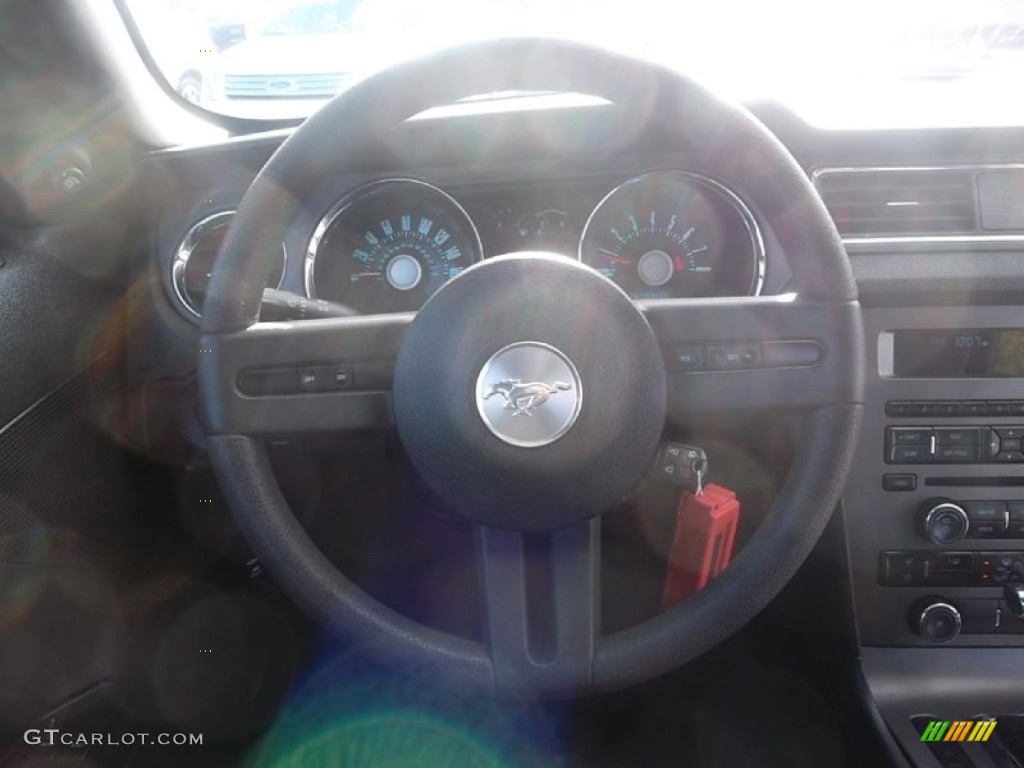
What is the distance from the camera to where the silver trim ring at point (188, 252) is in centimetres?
184

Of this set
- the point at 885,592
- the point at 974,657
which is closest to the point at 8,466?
the point at 885,592

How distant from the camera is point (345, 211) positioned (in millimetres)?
1735

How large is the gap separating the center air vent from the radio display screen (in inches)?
7.2

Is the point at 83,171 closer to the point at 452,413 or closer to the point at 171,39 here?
the point at 171,39

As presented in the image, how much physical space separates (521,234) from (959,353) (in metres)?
0.78

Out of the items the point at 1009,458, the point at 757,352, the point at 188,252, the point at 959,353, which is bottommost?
the point at 1009,458

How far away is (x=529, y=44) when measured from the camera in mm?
1142

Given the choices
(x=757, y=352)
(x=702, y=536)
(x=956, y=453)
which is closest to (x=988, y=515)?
(x=956, y=453)

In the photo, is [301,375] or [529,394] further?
[301,375]

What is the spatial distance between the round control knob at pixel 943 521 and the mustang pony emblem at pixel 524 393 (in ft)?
2.89

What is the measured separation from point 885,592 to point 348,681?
1.03m

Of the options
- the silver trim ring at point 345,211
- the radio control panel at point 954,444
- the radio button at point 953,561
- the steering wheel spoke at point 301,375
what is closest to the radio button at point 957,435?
the radio control panel at point 954,444

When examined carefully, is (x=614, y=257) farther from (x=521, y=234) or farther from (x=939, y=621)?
(x=939, y=621)

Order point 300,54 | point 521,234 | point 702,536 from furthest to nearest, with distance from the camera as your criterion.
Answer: point 300,54 → point 521,234 → point 702,536
